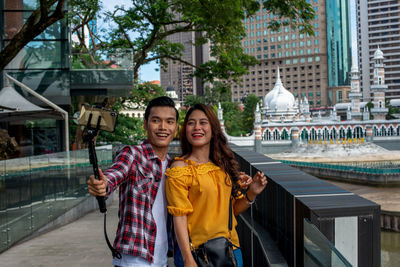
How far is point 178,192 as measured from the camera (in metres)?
2.34

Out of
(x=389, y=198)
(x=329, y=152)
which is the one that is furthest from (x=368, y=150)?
(x=389, y=198)

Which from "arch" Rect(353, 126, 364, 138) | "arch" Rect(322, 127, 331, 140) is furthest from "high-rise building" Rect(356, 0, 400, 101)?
"arch" Rect(322, 127, 331, 140)

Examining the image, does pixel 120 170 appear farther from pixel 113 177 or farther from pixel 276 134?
pixel 276 134

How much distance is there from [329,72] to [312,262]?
125 meters

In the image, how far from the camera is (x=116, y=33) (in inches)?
757

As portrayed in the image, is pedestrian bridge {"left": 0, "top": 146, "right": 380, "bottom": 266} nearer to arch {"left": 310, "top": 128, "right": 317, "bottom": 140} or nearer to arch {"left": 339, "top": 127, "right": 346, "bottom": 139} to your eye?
arch {"left": 310, "top": 128, "right": 317, "bottom": 140}

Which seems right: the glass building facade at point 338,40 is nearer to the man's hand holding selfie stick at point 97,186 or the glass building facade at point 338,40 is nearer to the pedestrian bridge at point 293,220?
the pedestrian bridge at point 293,220

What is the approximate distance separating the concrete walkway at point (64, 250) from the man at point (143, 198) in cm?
332

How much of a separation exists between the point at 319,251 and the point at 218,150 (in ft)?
2.96

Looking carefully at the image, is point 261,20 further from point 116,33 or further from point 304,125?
point 116,33

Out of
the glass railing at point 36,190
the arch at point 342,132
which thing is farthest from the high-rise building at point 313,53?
the glass railing at point 36,190

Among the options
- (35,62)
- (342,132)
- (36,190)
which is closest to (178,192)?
(36,190)

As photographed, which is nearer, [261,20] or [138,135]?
[138,135]

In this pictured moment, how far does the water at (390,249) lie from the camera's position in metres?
14.1
